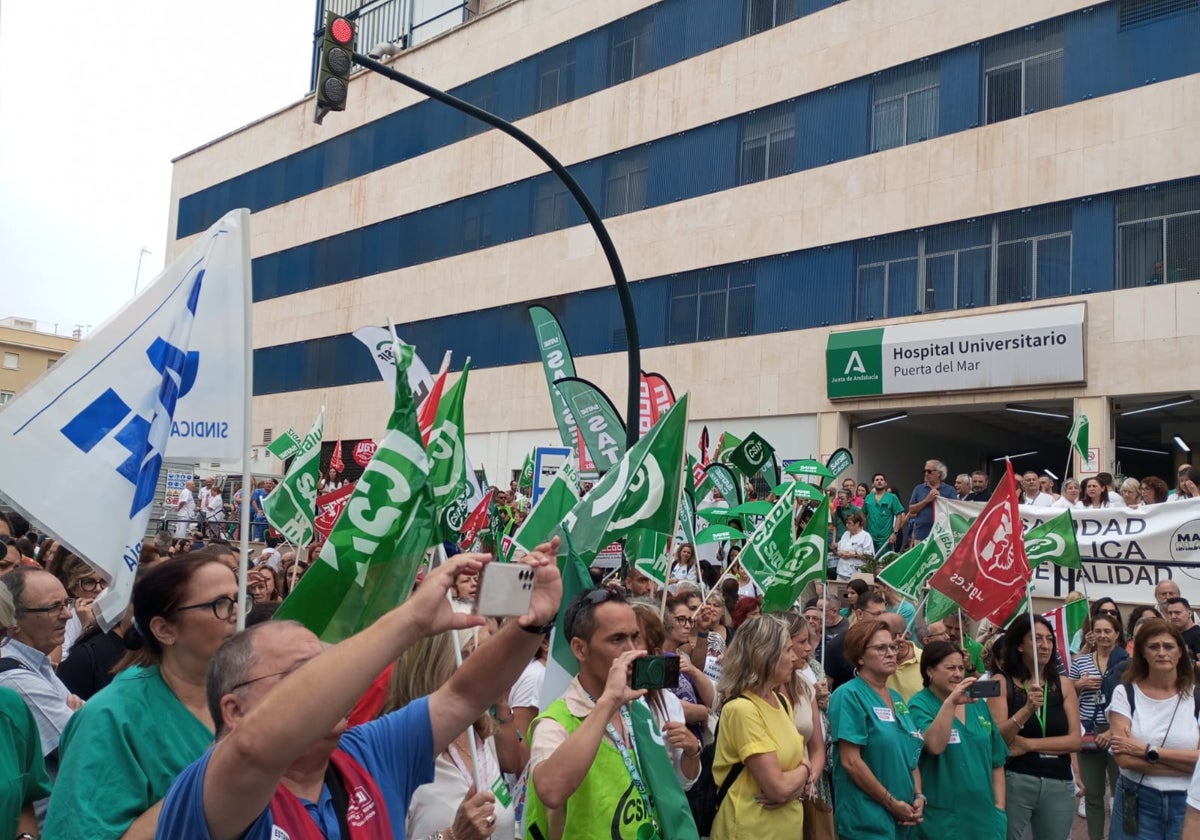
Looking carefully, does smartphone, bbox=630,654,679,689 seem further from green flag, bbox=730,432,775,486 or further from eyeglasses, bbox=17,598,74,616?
green flag, bbox=730,432,775,486

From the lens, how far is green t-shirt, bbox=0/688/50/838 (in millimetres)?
3406

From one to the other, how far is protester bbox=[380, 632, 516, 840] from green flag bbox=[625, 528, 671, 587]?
7.81ft

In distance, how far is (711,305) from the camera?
2609 centimetres

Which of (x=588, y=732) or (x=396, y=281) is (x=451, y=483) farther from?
(x=396, y=281)

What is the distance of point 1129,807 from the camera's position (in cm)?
629

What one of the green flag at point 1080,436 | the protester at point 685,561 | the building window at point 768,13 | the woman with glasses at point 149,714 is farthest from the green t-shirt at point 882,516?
the woman with glasses at point 149,714

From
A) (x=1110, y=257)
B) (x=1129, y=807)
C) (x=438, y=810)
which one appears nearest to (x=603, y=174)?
(x=1110, y=257)

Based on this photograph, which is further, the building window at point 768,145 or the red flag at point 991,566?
the building window at point 768,145

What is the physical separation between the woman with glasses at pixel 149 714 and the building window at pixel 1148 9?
798 inches

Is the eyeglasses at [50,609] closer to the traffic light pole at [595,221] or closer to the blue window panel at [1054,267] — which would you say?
the traffic light pole at [595,221]

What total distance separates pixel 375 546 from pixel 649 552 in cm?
386

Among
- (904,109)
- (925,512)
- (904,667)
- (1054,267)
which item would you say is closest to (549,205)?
(904,109)

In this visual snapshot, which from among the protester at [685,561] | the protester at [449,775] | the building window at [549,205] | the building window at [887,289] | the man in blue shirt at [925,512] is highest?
the building window at [549,205]

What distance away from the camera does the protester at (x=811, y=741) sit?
546 centimetres
